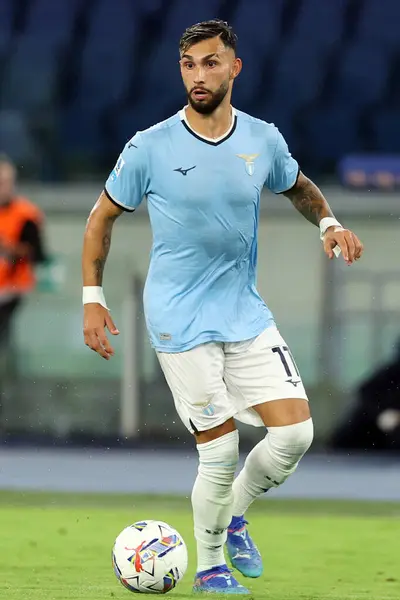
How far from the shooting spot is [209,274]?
505 centimetres

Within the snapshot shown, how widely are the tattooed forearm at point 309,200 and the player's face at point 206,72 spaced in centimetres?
54

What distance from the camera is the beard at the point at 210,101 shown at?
4.98 m

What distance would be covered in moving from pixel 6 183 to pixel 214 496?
8173mm

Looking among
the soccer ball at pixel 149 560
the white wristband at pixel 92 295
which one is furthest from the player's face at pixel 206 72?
the soccer ball at pixel 149 560

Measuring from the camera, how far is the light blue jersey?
16.3ft

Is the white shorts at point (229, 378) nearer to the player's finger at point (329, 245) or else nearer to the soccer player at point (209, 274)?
the soccer player at point (209, 274)

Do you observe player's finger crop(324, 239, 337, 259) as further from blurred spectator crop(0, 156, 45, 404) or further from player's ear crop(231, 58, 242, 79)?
blurred spectator crop(0, 156, 45, 404)

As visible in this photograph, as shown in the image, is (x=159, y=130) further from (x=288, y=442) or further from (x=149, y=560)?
(x=149, y=560)

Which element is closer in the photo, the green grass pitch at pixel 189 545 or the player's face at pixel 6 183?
the green grass pitch at pixel 189 545

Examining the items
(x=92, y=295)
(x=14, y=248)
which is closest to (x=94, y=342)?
(x=92, y=295)

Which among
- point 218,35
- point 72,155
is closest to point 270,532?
point 218,35

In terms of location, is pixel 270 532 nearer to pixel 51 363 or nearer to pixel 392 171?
pixel 51 363

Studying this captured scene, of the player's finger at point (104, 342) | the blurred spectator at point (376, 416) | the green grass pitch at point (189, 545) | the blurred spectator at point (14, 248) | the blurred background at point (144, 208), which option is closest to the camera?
the player's finger at point (104, 342)

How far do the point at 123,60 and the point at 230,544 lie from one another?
35.2 ft
